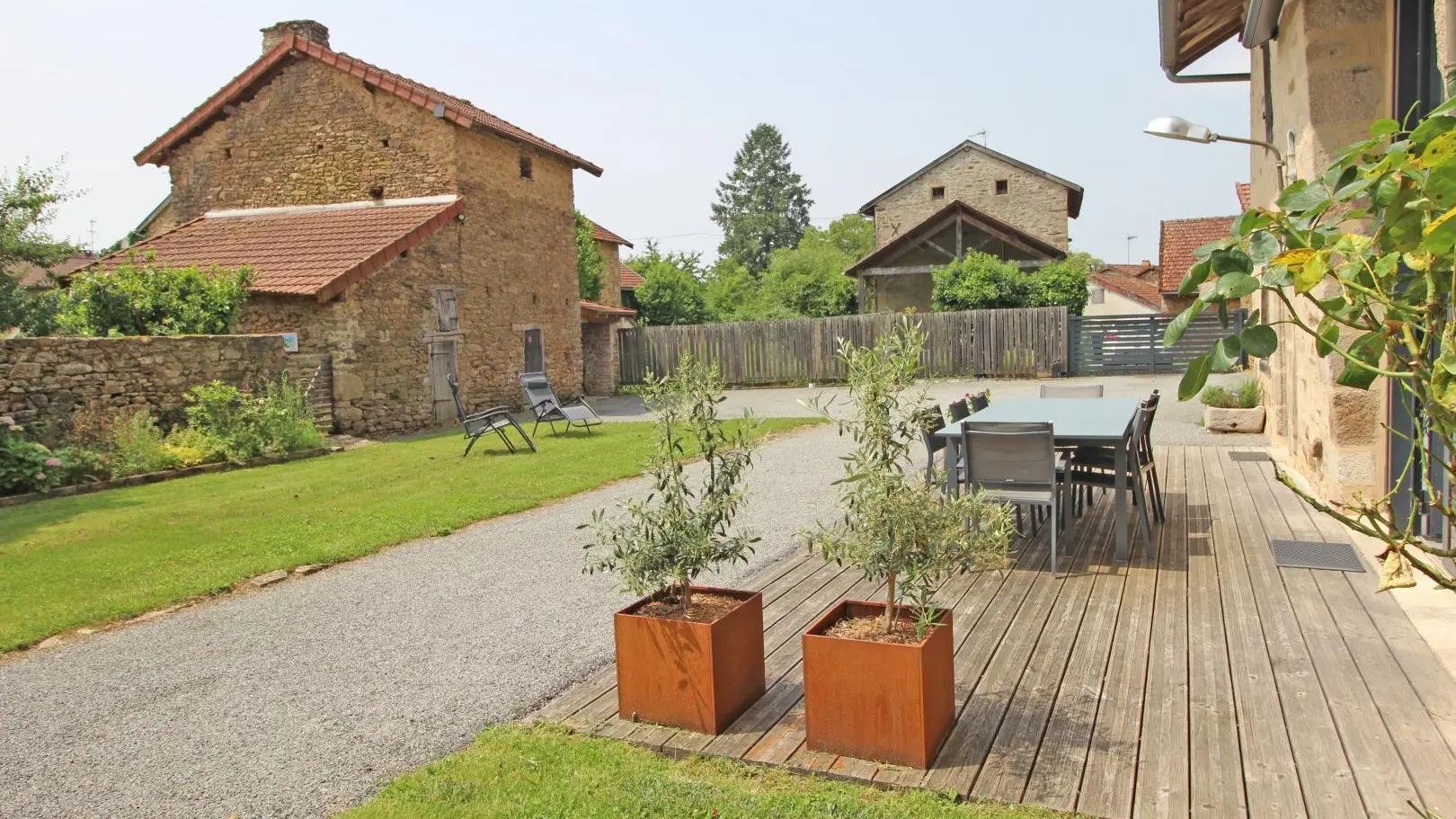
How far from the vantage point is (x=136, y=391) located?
34.9ft

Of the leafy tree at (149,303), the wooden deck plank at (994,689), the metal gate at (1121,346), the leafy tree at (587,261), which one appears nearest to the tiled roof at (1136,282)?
the metal gate at (1121,346)

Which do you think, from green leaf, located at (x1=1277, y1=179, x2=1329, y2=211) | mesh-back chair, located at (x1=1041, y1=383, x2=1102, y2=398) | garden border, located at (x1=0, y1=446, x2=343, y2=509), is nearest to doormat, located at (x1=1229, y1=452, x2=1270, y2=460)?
mesh-back chair, located at (x1=1041, y1=383, x2=1102, y2=398)

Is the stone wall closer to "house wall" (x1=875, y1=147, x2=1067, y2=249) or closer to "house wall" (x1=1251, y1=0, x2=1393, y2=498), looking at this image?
"house wall" (x1=1251, y1=0, x2=1393, y2=498)

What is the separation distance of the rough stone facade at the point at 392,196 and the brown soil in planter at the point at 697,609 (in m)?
11.0

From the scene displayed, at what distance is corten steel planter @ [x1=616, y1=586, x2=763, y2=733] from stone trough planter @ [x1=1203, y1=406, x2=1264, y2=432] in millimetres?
8728

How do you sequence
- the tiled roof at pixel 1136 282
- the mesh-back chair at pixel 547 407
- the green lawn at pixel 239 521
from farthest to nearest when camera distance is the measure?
the tiled roof at pixel 1136 282 → the mesh-back chair at pixel 547 407 → the green lawn at pixel 239 521

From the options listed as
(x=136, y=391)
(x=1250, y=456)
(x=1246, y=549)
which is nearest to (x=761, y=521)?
(x=1246, y=549)

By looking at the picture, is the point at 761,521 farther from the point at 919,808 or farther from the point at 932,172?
the point at 932,172

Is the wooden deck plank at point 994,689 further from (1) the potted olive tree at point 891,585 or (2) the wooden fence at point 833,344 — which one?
(2) the wooden fence at point 833,344

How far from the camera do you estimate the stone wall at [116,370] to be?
9438mm

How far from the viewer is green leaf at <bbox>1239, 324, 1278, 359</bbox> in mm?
985

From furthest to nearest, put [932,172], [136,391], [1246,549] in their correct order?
1. [932,172]
2. [136,391]
3. [1246,549]

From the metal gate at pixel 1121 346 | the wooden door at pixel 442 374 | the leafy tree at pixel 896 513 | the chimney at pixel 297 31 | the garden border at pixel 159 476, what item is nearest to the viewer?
the leafy tree at pixel 896 513

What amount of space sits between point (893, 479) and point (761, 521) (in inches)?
158
